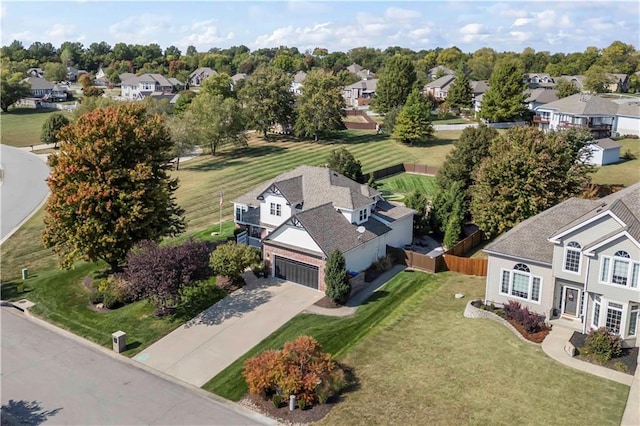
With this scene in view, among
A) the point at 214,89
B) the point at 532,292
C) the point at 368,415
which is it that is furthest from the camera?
the point at 214,89

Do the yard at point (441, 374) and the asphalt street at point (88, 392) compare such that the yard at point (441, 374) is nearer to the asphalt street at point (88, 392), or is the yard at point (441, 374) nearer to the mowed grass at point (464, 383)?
the mowed grass at point (464, 383)

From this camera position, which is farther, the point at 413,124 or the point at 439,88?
the point at 439,88

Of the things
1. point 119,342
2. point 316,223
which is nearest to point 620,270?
point 316,223

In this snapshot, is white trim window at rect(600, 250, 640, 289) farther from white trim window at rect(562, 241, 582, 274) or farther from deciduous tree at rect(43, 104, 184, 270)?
deciduous tree at rect(43, 104, 184, 270)

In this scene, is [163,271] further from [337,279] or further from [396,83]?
[396,83]

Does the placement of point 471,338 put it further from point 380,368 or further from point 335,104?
point 335,104

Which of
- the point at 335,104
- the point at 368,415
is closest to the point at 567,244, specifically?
the point at 368,415

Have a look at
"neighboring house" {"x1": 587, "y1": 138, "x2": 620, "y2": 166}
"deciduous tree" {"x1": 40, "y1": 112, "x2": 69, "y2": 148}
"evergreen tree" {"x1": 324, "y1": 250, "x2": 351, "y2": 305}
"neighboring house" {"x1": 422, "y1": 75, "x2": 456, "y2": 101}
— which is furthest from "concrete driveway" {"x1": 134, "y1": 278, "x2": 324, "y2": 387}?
"neighboring house" {"x1": 422, "y1": 75, "x2": 456, "y2": 101}
